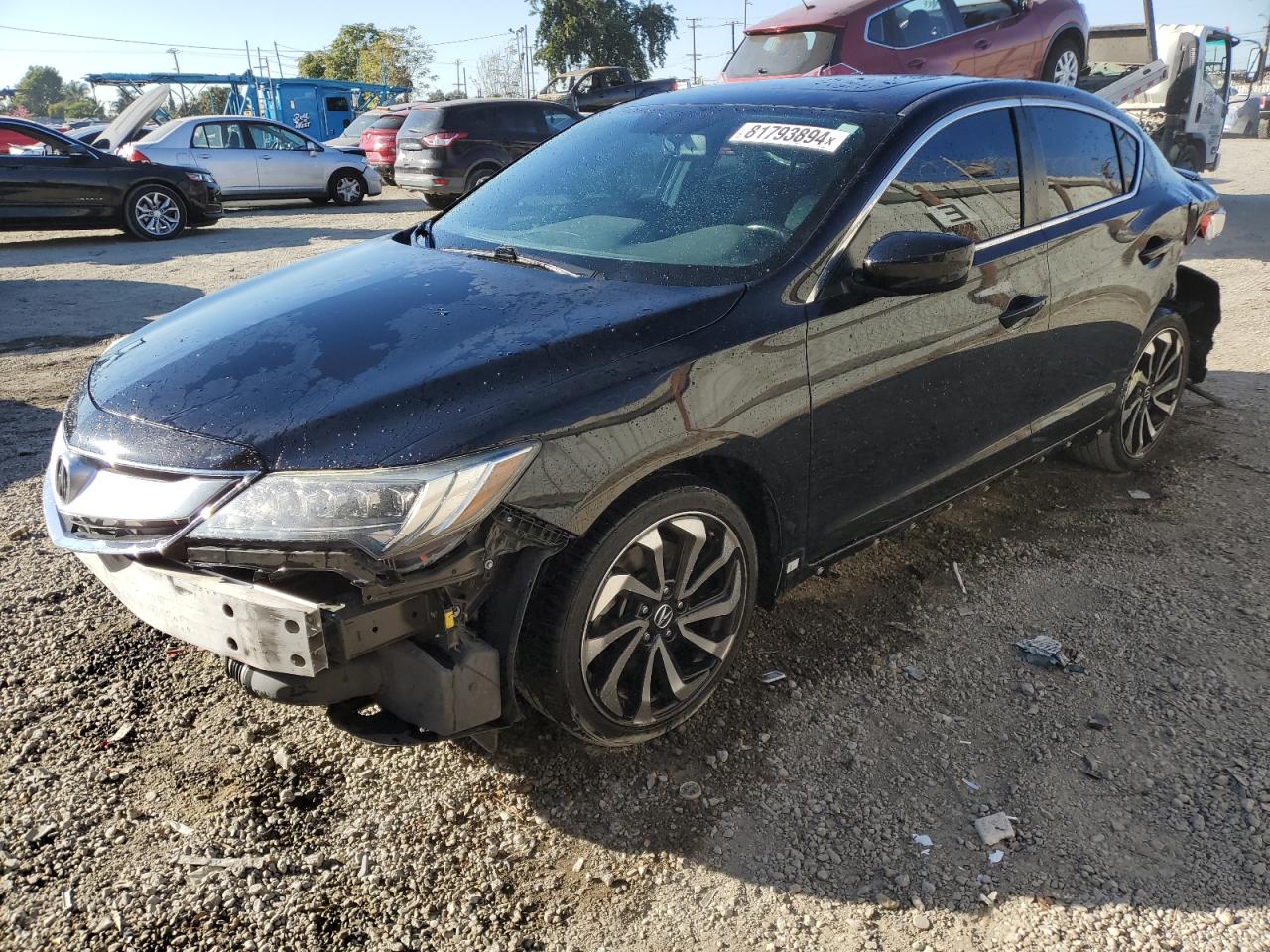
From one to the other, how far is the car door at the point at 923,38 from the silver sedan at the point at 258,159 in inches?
408

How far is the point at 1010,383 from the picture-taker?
3.51 m


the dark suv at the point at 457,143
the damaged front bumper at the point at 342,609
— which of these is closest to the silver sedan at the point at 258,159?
the dark suv at the point at 457,143

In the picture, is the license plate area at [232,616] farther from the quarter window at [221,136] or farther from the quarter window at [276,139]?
the quarter window at [276,139]

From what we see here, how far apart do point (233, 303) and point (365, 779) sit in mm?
1465

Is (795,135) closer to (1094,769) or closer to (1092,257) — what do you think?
(1092,257)

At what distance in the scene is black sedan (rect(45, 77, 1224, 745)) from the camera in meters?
2.12

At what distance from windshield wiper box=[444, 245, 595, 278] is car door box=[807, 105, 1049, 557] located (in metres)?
0.74

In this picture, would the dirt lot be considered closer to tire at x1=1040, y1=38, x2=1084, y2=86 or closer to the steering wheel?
the steering wheel

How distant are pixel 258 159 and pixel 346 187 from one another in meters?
1.58

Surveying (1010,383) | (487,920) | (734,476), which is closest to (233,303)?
(734,476)

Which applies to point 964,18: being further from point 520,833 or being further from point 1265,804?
point 520,833

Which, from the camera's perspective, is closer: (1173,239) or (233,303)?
(233,303)

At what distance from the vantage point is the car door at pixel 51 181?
11.6 m

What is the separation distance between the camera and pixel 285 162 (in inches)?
642
